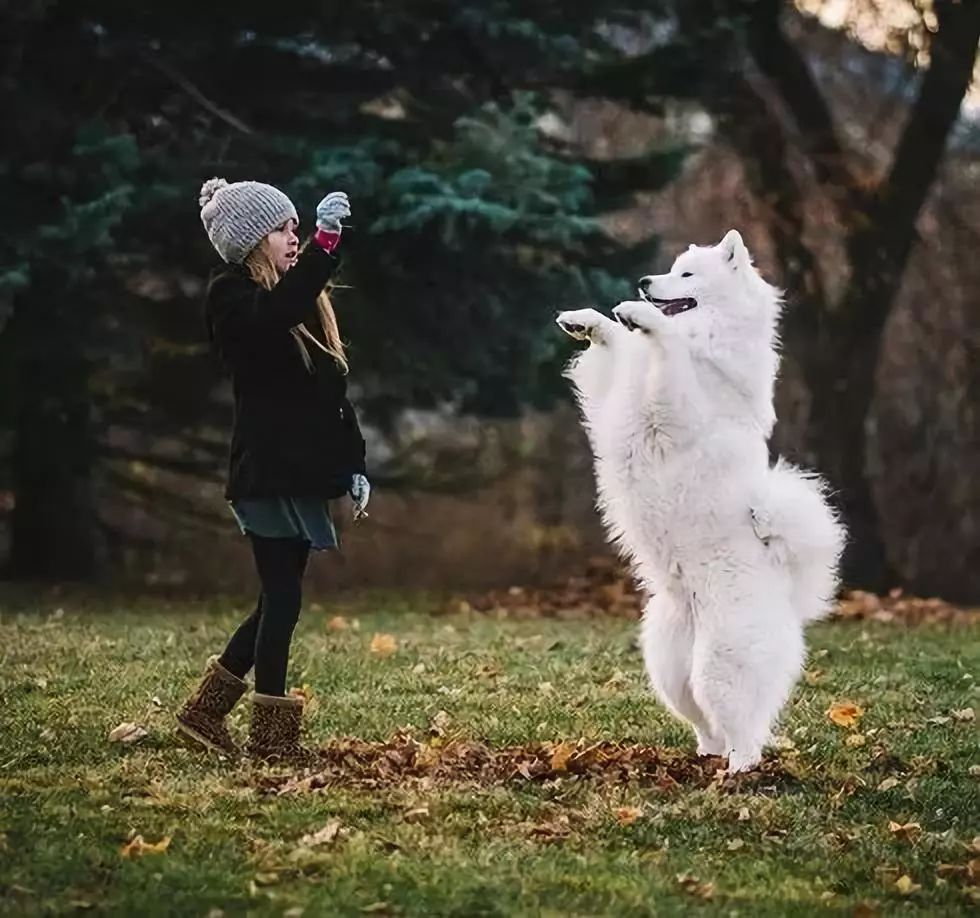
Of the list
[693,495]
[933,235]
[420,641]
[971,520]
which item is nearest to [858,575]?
[971,520]

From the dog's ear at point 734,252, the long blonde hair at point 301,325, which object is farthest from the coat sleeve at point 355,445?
the dog's ear at point 734,252

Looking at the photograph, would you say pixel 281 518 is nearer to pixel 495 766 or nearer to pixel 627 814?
pixel 495 766

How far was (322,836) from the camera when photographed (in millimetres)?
5094

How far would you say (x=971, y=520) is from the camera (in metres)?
18.0

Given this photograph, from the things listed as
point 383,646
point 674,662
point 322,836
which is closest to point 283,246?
point 674,662

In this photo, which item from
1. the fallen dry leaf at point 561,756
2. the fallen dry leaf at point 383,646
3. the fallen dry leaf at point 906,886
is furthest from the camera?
the fallen dry leaf at point 383,646

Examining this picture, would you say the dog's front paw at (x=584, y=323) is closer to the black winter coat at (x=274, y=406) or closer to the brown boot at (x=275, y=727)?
the black winter coat at (x=274, y=406)

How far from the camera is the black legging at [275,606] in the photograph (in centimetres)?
630

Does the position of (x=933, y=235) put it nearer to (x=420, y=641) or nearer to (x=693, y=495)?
(x=420, y=641)

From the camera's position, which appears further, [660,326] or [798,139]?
[798,139]

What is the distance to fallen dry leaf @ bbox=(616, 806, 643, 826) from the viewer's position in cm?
547

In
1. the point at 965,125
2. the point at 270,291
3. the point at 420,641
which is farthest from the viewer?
the point at 965,125

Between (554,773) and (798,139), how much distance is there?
12329mm

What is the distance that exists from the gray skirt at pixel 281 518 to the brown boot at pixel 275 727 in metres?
0.57
